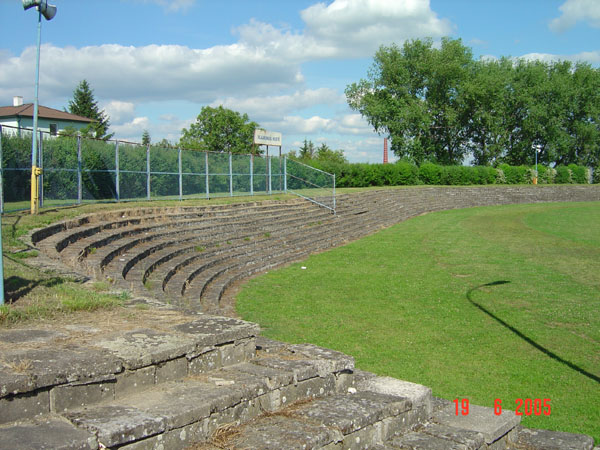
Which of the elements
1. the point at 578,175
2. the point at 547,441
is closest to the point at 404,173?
the point at 578,175

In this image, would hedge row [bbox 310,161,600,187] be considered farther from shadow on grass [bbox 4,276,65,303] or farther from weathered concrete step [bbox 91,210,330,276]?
shadow on grass [bbox 4,276,65,303]

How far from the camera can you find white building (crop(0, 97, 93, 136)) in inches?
2247

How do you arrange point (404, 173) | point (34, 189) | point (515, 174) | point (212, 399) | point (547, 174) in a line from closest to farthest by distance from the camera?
point (212, 399) → point (34, 189) → point (404, 173) → point (515, 174) → point (547, 174)

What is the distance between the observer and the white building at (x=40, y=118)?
57.1 metres


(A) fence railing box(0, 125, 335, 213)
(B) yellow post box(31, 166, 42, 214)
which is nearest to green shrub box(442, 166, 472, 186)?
(A) fence railing box(0, 125, 335, 213)

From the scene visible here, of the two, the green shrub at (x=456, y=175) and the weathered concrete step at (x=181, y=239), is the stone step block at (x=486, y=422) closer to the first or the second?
the weathered concrete step at (x=181, y=239)

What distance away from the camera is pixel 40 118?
6028cm

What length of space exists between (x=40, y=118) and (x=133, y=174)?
48602 millimetres

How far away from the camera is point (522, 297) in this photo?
38.8ft

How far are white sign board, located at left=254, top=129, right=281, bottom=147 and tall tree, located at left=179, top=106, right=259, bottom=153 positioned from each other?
5031 cm

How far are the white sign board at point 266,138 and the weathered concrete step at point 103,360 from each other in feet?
78.0

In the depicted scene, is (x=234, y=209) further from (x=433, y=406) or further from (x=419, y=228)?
(x=433, y=406)

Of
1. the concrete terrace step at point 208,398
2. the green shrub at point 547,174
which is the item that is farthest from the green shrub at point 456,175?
the concrete terrace step at point 208,398
